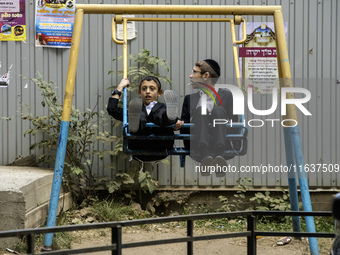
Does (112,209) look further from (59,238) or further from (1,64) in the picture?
(1,64)

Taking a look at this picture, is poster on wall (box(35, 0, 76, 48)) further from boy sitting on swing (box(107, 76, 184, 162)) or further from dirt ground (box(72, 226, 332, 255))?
dirt ground (box(72, 226, 332, 255))

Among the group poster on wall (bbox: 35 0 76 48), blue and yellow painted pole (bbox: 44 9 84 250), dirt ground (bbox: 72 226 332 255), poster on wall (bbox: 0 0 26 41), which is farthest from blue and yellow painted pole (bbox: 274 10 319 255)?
poster on wall (bbox: 0 0 26 41)

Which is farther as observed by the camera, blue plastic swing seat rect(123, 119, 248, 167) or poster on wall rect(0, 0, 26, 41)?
poster on wall rect(0, 0, 26, 41)

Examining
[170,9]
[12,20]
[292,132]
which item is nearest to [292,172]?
[292,132]

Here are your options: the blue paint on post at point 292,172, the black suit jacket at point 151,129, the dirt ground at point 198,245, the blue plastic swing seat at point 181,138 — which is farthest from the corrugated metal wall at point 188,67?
the blue plastic swing seat at point 181,138

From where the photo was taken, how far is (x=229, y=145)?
5012mm

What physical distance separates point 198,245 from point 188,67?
88.6 inches

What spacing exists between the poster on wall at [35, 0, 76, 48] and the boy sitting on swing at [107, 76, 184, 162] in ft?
6.63

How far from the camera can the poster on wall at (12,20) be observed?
7.05 meters

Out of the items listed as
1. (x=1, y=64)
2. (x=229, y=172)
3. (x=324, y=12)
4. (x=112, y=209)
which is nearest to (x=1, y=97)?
(x=1, y=64)

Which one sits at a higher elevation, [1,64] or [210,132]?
[1,64]

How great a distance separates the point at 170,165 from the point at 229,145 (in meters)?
2.19

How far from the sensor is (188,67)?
23.4 feet

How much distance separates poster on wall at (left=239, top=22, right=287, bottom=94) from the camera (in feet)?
23.5
